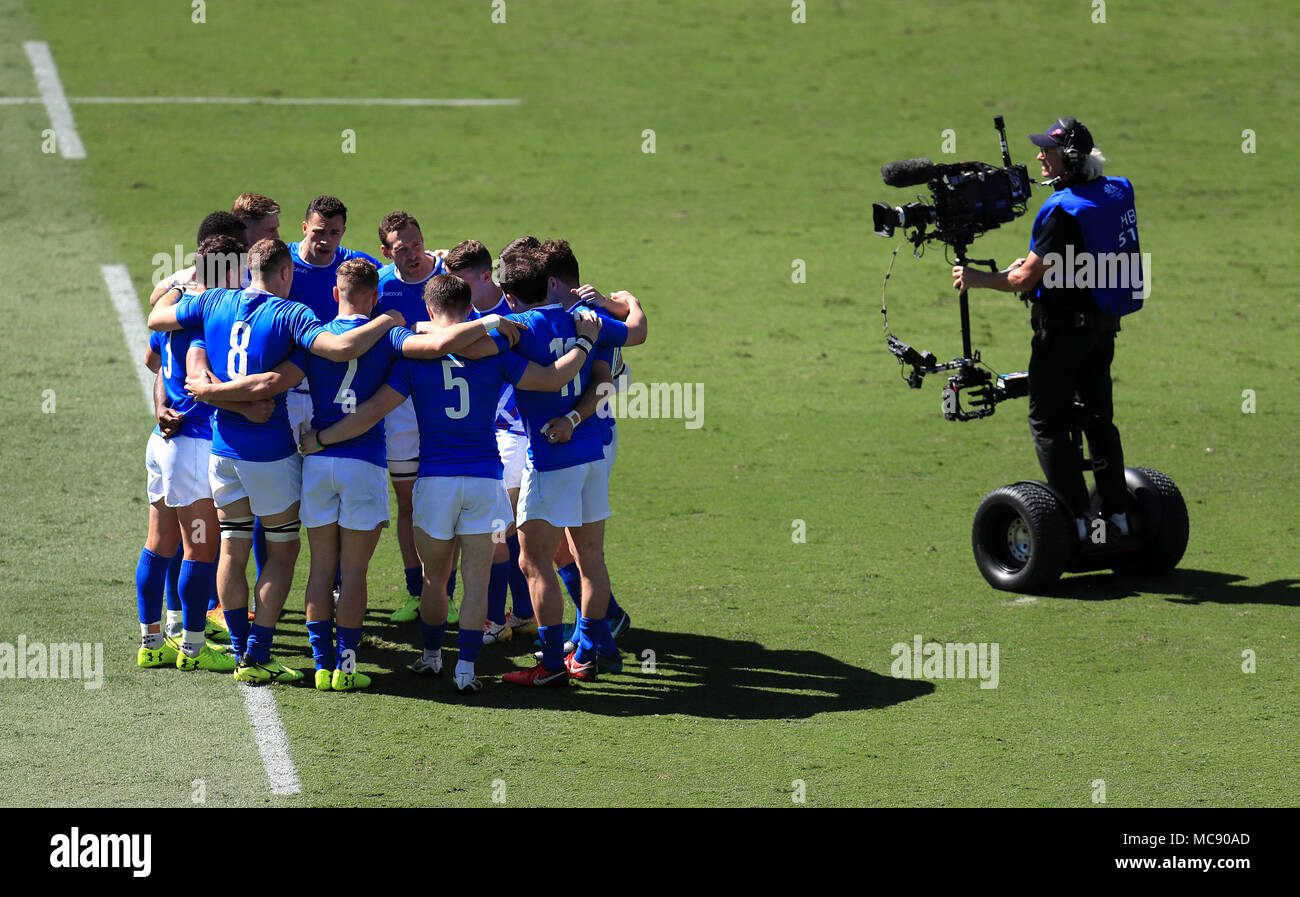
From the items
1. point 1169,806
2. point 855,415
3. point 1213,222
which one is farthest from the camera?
point 1213,222

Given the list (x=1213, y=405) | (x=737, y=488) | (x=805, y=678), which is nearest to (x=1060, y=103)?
(x=1213, y=405)

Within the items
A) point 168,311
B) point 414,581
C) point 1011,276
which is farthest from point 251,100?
point 1011,276

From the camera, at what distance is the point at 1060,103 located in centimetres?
2150

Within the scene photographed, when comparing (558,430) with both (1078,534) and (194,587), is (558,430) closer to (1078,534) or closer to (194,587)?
(194,587)

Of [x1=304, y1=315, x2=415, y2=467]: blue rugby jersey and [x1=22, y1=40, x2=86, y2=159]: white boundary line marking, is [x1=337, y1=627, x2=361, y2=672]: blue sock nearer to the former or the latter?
[x1=304, y1=315, x2=415, y2=467]: blue rugby jersey

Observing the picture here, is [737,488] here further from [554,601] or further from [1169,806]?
[1169,806]

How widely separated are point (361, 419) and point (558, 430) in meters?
0.93

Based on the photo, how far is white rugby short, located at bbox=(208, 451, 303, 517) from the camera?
23.9ft

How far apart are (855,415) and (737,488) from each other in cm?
221

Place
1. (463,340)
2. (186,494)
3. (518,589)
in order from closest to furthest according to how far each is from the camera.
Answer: (463,340)
(186,494)
(518,589)

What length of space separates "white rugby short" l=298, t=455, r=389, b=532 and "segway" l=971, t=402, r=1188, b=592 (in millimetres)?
3771

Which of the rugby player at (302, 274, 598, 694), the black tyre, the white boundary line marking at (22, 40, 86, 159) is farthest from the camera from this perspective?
the white boundary line marking at (22, 40, 86, 159)

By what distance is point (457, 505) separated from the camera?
7.22m

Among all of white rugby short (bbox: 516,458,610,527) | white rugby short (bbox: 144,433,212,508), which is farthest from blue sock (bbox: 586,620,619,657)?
white rugby short (bbox: 144,433,212,508)
